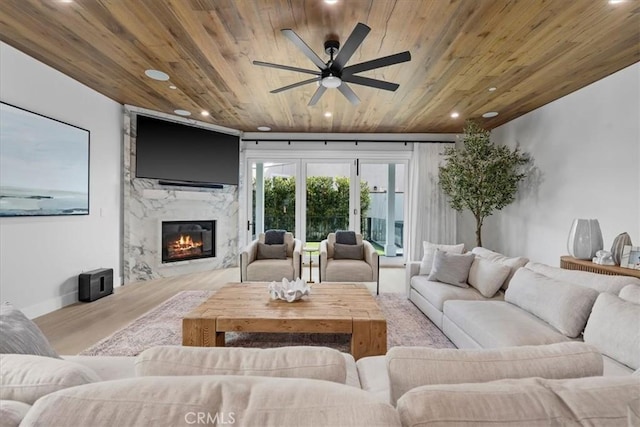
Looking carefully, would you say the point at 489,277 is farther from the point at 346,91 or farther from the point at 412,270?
the point at 346,91

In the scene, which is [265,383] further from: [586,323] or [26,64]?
[26,64]

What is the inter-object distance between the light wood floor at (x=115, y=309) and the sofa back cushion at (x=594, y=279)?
229 cm

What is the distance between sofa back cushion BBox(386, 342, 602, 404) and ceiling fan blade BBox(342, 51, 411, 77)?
219 centimetres

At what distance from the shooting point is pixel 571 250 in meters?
3.14

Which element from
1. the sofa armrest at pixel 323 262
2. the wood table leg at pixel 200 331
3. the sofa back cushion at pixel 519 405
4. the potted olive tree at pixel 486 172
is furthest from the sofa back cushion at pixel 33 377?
the potted olive tree at pixel 486 172

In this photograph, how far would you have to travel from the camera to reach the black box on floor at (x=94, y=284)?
146 inches

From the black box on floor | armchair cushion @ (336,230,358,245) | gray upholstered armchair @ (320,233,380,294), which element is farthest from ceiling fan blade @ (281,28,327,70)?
the black box on floor

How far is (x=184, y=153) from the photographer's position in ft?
17.0

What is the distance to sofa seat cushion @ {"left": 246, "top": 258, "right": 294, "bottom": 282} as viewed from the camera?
13.5 ft

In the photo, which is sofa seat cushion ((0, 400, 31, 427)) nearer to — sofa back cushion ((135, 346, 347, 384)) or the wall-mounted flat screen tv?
sofa back cushion ((135, 346, 347, 384))

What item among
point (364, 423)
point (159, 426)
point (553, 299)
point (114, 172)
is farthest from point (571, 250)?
point (114, 172)

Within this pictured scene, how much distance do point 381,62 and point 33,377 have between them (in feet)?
8.84

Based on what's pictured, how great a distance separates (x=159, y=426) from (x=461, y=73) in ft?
12.5

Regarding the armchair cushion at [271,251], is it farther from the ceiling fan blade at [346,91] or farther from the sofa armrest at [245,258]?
the ceiling fan blade at [346,91]
